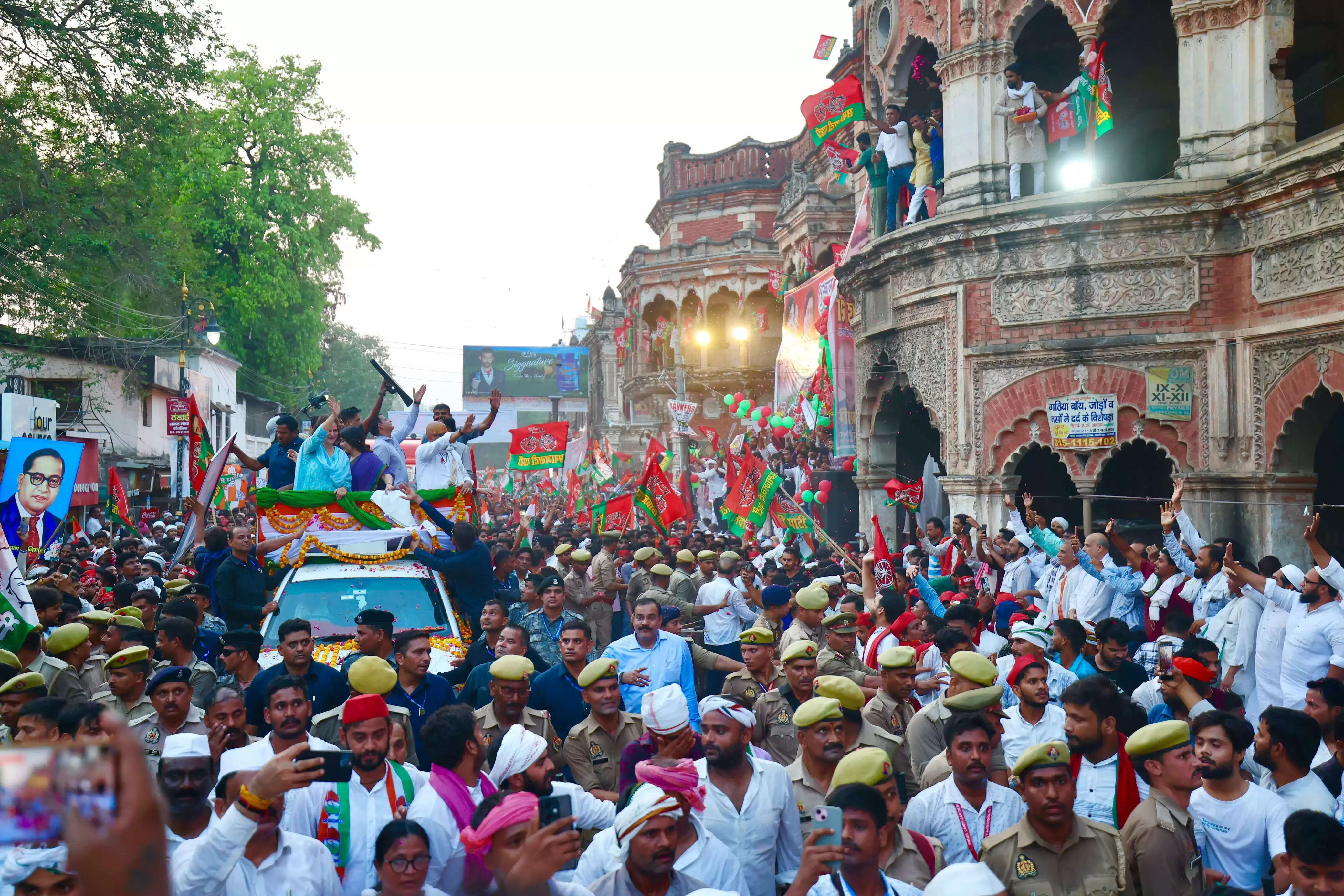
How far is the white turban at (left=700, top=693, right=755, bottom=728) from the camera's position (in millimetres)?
4719

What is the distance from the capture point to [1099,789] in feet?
17.5

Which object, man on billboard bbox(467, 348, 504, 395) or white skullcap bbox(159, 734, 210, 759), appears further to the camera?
man on billboard bbox(467, 348, 504, 395)

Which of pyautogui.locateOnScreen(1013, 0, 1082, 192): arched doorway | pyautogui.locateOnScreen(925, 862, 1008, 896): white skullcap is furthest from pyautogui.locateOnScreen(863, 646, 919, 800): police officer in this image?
pyautogui.locateOnScreen(1013, 0, 1082, 192): arched doorway

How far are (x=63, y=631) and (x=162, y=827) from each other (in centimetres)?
640

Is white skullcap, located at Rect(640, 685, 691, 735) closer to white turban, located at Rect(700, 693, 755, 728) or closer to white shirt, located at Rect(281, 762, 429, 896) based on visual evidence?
white turban, located at Rect(700, 693, 755, 728)

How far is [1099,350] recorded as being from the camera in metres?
14.7

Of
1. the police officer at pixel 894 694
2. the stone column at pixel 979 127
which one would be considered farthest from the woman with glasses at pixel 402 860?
the stone column at pixel 979 127

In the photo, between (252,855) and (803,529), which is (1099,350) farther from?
(252,855)

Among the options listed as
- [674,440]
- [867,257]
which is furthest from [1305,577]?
[674,440]

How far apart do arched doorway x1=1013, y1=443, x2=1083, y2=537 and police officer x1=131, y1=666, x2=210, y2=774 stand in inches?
606

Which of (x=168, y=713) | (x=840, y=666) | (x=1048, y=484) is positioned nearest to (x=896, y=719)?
(x=840, y=666)

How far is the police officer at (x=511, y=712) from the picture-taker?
5.95 m

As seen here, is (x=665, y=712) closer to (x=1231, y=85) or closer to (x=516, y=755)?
(x=516, y=755)

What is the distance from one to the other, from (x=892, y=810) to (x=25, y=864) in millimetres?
2865
